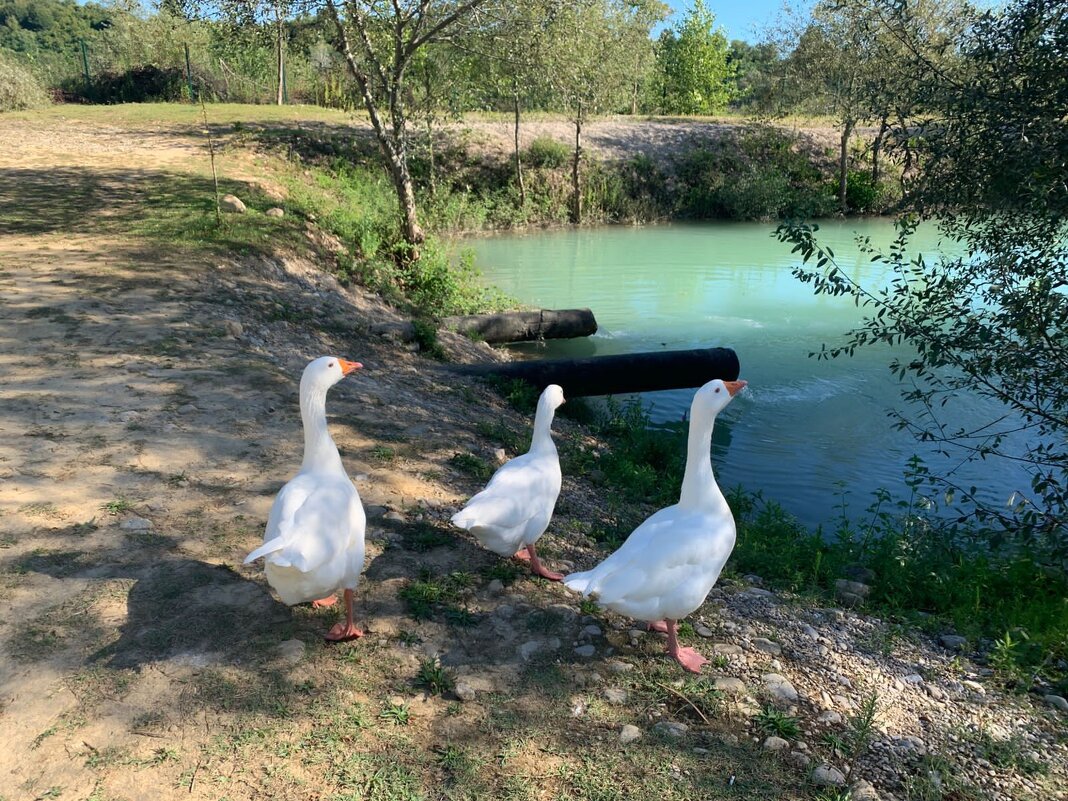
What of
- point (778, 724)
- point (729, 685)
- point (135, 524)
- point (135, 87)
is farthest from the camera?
point (135, 87)

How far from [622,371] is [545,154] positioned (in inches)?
952

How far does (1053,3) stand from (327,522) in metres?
6.88

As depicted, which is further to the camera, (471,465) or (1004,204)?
(471,465)

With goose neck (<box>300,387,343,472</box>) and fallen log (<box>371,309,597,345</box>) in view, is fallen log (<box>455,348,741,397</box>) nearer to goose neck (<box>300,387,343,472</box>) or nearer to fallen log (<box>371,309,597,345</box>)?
fallen log (<box>371,309,597,345</box>)

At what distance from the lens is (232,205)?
1520cm

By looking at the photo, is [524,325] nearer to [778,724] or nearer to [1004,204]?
[1004,204]

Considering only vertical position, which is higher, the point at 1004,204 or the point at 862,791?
the point at 1004,204

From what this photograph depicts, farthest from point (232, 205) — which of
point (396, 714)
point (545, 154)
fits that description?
point (545, 154)

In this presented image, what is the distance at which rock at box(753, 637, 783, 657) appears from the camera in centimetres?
479

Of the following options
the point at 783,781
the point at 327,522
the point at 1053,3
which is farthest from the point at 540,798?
the point at 1053,3

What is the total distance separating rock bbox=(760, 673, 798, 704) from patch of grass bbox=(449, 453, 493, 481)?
3382mm

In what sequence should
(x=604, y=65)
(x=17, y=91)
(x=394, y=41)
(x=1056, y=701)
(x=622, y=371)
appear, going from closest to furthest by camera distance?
1. (x=1056, y=701)
2. (x=622, y=371)
3. (x=394, y=41)
4. (x=604, y=65)
5. (x=17, y=91)

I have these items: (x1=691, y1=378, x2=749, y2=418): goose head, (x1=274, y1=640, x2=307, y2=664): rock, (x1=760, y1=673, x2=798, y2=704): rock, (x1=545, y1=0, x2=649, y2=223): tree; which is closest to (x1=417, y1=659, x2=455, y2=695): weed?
(x1=274, y1=640, x2=307, y2=664): rock

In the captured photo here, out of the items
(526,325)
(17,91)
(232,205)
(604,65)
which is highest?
(604,65)
